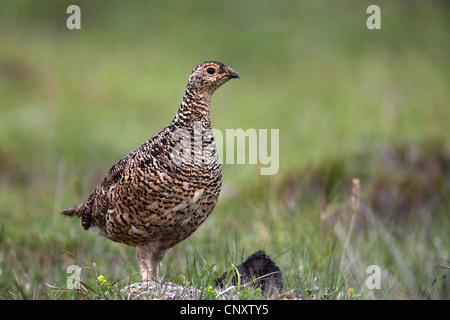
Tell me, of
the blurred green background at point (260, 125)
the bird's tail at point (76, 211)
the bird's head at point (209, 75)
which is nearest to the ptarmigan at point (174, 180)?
the bird's head at point (209, 75)

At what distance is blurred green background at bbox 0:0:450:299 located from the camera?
5797 mm

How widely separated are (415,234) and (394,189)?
105 cm

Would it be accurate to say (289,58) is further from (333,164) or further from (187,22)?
(333,164)

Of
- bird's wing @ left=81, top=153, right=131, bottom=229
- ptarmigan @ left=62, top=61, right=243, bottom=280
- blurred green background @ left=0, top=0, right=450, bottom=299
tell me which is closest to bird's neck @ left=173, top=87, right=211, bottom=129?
ptarmigan @ left=62, top=61, right=243, bottom=280

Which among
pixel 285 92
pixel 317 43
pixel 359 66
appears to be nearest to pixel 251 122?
pixel 285 92

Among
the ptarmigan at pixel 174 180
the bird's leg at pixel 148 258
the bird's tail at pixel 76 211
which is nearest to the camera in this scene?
the ptarmigan at pixel 174 180

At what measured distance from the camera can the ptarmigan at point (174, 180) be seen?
4301mm

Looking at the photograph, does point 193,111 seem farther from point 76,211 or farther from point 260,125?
point 260,125

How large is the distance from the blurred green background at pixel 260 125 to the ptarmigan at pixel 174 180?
0.33 metres

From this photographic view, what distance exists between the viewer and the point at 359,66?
43.5ft

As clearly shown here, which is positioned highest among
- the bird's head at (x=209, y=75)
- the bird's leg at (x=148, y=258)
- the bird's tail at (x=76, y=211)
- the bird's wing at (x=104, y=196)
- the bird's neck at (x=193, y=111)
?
the bird's head at (x=209, y=75)

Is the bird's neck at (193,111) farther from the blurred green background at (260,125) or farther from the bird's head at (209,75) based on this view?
the blurred green background at (260,125)
